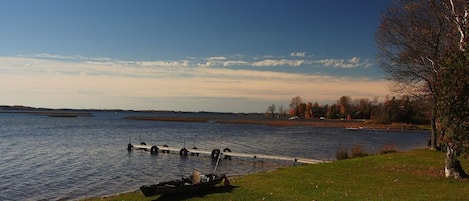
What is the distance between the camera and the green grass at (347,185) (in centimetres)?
1753

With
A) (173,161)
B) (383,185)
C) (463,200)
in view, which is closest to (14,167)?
(173,161)

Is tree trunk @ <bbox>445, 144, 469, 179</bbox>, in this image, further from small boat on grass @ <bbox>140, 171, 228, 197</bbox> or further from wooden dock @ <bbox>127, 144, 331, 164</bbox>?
wooden dock @ <bbox>127, 144, 331, 164</bbox>

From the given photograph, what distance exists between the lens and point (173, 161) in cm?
4175

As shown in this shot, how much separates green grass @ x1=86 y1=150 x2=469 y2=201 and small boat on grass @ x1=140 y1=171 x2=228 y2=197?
0.33 meters

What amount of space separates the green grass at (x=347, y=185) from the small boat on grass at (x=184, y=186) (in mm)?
334

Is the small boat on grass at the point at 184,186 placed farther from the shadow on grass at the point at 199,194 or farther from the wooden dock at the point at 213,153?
the wooden dock at the point at 213,153

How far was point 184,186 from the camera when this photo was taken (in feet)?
60.6

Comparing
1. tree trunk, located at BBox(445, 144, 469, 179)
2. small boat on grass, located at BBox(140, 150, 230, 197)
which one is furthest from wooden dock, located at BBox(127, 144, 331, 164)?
small boat on grass, located at BBox(140, 150, 230, 197)

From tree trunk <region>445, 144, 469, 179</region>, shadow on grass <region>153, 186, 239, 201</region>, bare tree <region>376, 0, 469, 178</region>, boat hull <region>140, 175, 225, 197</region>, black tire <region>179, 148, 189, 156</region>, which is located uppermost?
bare tree <region>376, 0, 469, 178</region>

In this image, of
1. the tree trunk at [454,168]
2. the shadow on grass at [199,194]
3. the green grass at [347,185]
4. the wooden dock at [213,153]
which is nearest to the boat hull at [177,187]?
the shadow on grass at [199,194]

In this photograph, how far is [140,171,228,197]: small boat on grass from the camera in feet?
56.9

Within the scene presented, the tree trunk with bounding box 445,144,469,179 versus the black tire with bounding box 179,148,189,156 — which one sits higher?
the tree trunk with bounding box 445,144,469,179

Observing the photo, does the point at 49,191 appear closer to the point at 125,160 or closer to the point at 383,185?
the point at 125,160

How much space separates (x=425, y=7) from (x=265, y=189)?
798 inches
